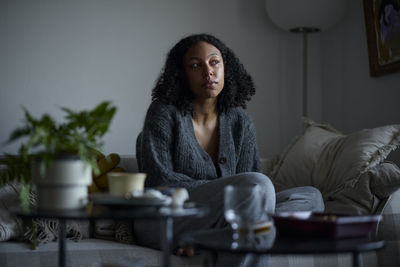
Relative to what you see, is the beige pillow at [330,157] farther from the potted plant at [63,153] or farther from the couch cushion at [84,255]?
the potted plant at [63,153]

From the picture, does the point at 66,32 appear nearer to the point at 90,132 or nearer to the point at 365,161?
the point at 365,161

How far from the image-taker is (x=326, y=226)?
131cm

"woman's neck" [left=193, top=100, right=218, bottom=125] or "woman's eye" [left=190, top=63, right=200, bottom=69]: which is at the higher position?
"woman's eye" [left=190, top=63, right=200, bottom=69]

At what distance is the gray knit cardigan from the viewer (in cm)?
208

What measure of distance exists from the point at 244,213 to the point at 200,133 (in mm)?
1060

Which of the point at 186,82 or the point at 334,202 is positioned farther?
the point at 186,82

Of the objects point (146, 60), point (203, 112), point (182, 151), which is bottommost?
point (182, 151)

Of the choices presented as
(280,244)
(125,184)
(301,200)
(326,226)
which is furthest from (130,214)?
(301,200)

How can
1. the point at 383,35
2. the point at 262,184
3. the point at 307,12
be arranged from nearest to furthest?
the point at 262,184 < the point at 383,35 < the point at 307,12

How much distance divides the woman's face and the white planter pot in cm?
101

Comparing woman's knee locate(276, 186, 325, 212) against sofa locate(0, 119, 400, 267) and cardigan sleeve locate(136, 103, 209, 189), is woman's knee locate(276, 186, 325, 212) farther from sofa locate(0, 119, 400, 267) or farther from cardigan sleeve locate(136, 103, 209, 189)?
cardigan sleeve locate(136, 103, 209, 189)

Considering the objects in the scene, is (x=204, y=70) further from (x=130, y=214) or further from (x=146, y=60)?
(x=146, y=60)

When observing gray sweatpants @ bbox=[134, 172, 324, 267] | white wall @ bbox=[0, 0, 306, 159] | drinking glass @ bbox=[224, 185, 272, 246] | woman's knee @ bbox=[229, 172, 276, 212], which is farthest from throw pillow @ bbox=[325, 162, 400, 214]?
white wall @ bbox=[0, 0, 306, 159]

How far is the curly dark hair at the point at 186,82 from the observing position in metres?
2.30
